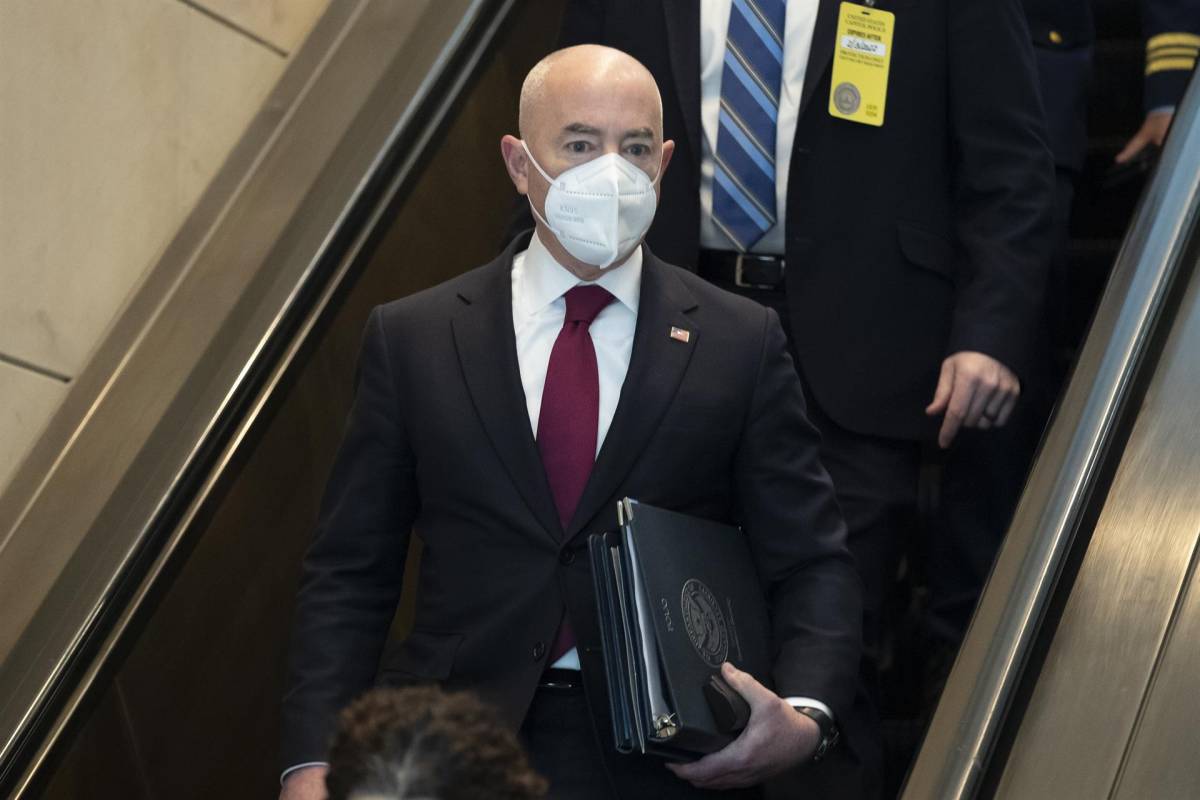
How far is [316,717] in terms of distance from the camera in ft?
7.63

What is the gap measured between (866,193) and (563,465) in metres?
1.03

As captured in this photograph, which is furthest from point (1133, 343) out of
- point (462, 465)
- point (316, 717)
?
point (316, 717)

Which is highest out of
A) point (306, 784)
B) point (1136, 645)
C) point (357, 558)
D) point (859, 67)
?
point (859, 67)

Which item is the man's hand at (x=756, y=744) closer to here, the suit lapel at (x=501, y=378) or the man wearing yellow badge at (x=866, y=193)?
the suit lapel at (x=501, y=378)

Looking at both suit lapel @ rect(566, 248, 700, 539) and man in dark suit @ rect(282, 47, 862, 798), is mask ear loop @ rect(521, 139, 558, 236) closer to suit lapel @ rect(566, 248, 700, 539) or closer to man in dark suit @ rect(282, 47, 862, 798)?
man in dark suit @ rect(282, 47, 862, 798)

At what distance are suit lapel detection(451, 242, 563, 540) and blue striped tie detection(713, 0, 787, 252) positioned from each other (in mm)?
693

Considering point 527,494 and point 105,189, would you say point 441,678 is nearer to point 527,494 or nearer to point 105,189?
point 527,494

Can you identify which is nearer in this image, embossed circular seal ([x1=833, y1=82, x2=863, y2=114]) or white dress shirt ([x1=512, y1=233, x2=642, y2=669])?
white dress shirt ([x1=512, y1=233, x2=642, y2=669])

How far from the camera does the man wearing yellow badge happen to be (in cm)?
310

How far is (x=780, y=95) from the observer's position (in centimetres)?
322

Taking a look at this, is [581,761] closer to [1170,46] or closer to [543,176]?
[543,176]

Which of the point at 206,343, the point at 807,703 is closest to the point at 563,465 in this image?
the point at 807,703

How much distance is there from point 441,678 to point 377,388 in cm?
41

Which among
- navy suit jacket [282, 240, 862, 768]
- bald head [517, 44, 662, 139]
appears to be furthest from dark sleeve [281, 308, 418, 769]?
bald head [517, 44, 662, 139]
